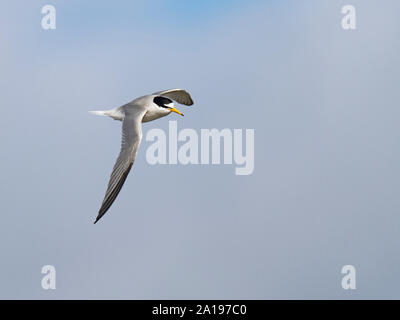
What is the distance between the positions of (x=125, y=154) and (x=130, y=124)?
2.53ft

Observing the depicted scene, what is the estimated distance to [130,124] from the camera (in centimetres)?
1210

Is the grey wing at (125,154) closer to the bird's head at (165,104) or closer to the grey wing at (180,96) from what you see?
the bird's head at (165,104)

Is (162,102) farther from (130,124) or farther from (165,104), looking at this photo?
(130,124)

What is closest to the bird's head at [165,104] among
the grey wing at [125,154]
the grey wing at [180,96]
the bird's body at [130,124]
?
the bird's body at [130,124]

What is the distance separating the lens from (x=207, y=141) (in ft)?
47.7

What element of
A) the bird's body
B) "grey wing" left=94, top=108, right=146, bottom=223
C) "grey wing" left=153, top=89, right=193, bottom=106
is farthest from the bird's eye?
"grey wing" left=153, top=89, right=193, bottom=106

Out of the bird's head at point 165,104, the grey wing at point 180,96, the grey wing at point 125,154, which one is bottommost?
the grey wing at point 125,154

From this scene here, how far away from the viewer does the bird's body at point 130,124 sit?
36.4ft

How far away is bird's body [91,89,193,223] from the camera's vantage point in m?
11.1

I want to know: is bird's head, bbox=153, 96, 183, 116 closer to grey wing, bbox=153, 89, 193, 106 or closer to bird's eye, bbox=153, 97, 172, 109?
bird's eye, bbox=153, 97, 172, 109

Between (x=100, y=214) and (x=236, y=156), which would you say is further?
(x=236, y=156)
